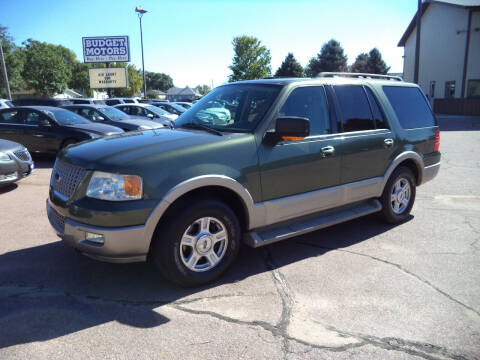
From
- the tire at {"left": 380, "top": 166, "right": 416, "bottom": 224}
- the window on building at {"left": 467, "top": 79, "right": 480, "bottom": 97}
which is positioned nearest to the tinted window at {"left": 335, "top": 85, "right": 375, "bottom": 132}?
the tire at {"left": 380, "top": 166, "right": 416, "bottom": 224}

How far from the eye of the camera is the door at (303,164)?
3.69 meters

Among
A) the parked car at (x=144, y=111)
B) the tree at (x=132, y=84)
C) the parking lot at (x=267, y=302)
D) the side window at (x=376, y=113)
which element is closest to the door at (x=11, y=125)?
the parked car at (x=144, y=111)

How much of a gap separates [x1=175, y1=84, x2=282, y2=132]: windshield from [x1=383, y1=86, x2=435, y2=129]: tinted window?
1.93 m

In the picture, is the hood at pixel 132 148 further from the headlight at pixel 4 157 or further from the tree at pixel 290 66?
the tree at pixel 290 66

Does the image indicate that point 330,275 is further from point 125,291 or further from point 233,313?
point 125,291

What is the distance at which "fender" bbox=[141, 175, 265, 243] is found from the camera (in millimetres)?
3039

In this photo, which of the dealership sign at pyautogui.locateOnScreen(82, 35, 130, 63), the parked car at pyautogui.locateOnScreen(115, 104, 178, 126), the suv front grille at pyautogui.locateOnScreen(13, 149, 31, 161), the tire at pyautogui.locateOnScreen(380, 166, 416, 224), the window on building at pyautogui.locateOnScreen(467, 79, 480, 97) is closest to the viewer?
the tire at pyautogui.locateOnScreen(380, 166, 416, 224)

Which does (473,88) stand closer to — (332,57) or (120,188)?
(332,57)

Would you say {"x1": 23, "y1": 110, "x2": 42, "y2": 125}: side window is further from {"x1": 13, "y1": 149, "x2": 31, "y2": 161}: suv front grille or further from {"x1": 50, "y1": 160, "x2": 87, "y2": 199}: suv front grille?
{"x1": 50, "y1": 160, "x2": 87, "y2": 199}: suv front grille

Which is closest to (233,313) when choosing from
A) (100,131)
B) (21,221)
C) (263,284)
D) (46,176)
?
(263,284)

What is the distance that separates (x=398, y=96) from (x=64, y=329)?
15.5 ft

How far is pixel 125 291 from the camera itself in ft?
11.0

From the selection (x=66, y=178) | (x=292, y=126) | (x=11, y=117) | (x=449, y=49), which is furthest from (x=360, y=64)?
(x=66, y=178)

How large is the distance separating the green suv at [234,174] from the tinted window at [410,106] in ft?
0.14
